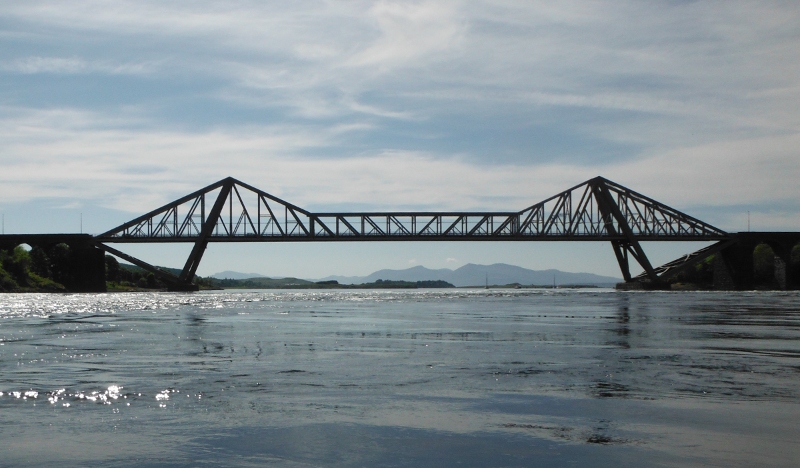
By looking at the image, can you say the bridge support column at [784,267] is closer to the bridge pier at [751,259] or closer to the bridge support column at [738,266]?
the bridge pier at [751,259]

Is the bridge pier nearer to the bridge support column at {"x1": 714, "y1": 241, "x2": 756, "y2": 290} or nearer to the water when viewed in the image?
the bridge support column at {"x1": 714, "y1": 241, "x2": 756, "y2": 290}

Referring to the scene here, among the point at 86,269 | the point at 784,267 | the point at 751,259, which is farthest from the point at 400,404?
the point at 784,267

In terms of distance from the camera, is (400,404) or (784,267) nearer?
(400,404)

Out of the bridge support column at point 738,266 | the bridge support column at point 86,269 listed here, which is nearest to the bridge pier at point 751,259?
the bridge support column at point 738,266

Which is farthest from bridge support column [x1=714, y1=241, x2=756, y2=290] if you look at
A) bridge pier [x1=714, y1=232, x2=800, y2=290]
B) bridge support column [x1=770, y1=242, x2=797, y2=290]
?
bridge support column [x1=770, y1=242, x2=797, y2=290]

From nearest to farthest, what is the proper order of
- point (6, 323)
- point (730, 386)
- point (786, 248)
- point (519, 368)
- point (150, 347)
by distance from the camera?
point (730, 386), point (519, 368), point (150, 347), point (6, 323), point (786, 248)

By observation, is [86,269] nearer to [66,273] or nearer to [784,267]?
[66,273]

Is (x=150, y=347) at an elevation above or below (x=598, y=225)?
below

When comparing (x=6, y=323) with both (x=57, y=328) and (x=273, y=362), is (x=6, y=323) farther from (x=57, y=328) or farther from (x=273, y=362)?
(x=273, y=362)

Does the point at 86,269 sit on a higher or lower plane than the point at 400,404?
higher

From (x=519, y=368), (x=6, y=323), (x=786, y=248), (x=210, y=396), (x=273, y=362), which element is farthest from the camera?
(x=786, y=248)

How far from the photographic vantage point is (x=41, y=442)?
380 inches

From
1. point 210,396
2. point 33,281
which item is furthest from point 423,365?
point 33,281

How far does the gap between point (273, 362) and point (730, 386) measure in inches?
369
